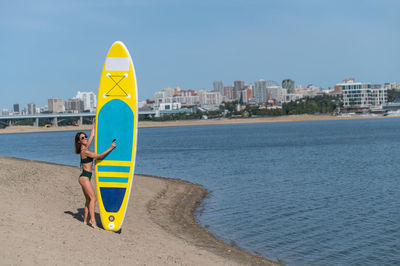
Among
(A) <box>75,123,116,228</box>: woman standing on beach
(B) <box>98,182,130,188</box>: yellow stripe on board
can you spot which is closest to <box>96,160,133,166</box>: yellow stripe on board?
(A) <box>75,123,116,228</box>: woman standing on beach

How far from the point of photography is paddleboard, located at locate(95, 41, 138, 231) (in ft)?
39.4

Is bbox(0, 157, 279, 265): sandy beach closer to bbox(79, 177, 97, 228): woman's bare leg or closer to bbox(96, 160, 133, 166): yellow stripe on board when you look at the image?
bbox(79, 177, 97, 228): woman's bare leg

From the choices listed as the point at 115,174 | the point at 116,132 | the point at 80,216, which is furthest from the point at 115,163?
the point at 80,216

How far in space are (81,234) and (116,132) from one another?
8.35 feet

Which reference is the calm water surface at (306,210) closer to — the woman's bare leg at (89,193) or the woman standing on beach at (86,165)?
the woman's bare leg at (89,193)

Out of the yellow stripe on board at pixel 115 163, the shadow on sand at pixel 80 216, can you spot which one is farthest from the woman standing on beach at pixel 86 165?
the shadow on sand at pixel 80 216

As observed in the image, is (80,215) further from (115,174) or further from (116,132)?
(116,132)

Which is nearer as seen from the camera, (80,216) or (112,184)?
(112,184)

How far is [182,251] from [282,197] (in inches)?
415

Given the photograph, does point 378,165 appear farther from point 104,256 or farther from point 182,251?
point 104,256

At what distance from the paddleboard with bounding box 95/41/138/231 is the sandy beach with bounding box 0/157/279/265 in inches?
28.4

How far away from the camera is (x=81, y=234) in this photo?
10578mm

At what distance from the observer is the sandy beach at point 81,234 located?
30.1ft

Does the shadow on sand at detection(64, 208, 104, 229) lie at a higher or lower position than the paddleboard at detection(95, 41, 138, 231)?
lower
